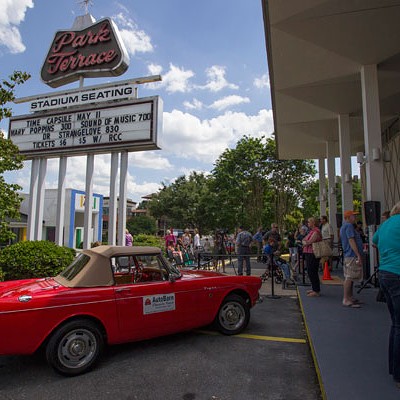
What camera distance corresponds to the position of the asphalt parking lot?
3.10m

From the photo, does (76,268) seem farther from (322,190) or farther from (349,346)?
(322,190)

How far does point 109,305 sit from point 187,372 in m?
1.19

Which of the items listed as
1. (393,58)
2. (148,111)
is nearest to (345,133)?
(393,58)

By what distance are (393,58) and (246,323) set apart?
334 inches

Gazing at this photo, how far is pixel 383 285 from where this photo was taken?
3.18 m

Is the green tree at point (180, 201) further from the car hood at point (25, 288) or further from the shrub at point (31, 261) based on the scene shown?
the car hood at point (25, 288)

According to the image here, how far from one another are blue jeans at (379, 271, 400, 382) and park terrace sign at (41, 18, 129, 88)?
12.2 meters

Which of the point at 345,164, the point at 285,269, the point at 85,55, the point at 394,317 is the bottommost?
the point at 285,269

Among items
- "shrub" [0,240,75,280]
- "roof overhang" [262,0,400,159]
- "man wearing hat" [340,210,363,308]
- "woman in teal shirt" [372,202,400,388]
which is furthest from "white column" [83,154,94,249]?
"woman in teal shirt" [372,202,400,388]

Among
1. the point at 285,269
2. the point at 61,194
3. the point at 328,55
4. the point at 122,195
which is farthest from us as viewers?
the point at 61,194

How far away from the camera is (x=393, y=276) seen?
307cm

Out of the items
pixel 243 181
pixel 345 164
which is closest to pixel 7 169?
pixel 345 164

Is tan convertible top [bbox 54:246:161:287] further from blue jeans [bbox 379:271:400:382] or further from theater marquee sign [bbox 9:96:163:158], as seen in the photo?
theater marquee sign [bbox 9:96:163:158]

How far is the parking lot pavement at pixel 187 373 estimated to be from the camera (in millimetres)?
3098
